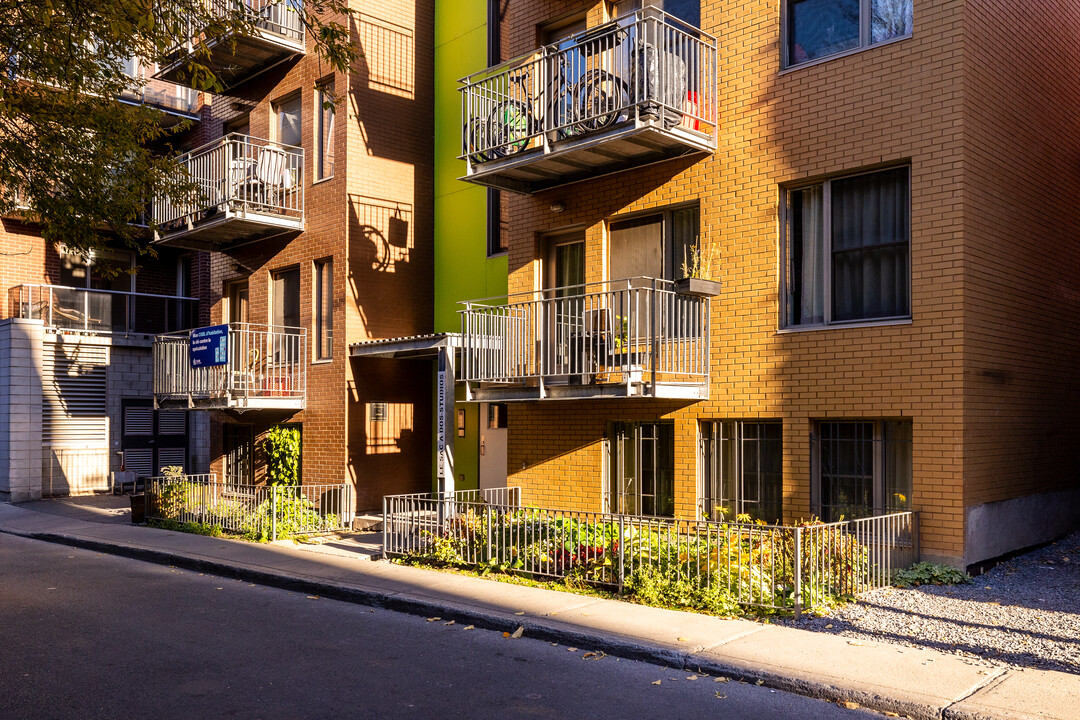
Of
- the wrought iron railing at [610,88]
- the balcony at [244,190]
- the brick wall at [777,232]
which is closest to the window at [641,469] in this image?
the brick wall at [777,232]

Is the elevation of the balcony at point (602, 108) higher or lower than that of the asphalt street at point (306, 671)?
higher

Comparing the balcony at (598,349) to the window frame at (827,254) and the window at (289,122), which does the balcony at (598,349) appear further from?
the window at (289,122)

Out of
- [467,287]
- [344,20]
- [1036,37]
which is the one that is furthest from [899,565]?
[344,20]

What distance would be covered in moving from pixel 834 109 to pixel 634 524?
539cm

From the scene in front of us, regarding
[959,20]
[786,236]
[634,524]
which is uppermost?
[959,20]

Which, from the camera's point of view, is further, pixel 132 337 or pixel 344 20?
pixel 132 337

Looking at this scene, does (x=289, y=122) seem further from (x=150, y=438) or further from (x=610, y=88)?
(x=150, y=438)

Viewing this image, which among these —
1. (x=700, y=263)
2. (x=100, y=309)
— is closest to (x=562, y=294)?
(x=700, y=263)

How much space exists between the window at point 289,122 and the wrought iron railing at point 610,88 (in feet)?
22.1

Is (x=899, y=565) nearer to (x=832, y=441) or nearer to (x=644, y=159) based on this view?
(x=832, y=441)

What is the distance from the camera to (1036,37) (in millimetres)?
11508

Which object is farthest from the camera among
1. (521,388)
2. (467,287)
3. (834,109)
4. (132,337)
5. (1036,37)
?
(132,337)

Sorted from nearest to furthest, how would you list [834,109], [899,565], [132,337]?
[899,565]
[834,109]
[132,337]

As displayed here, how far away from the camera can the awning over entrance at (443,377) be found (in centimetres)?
1326
